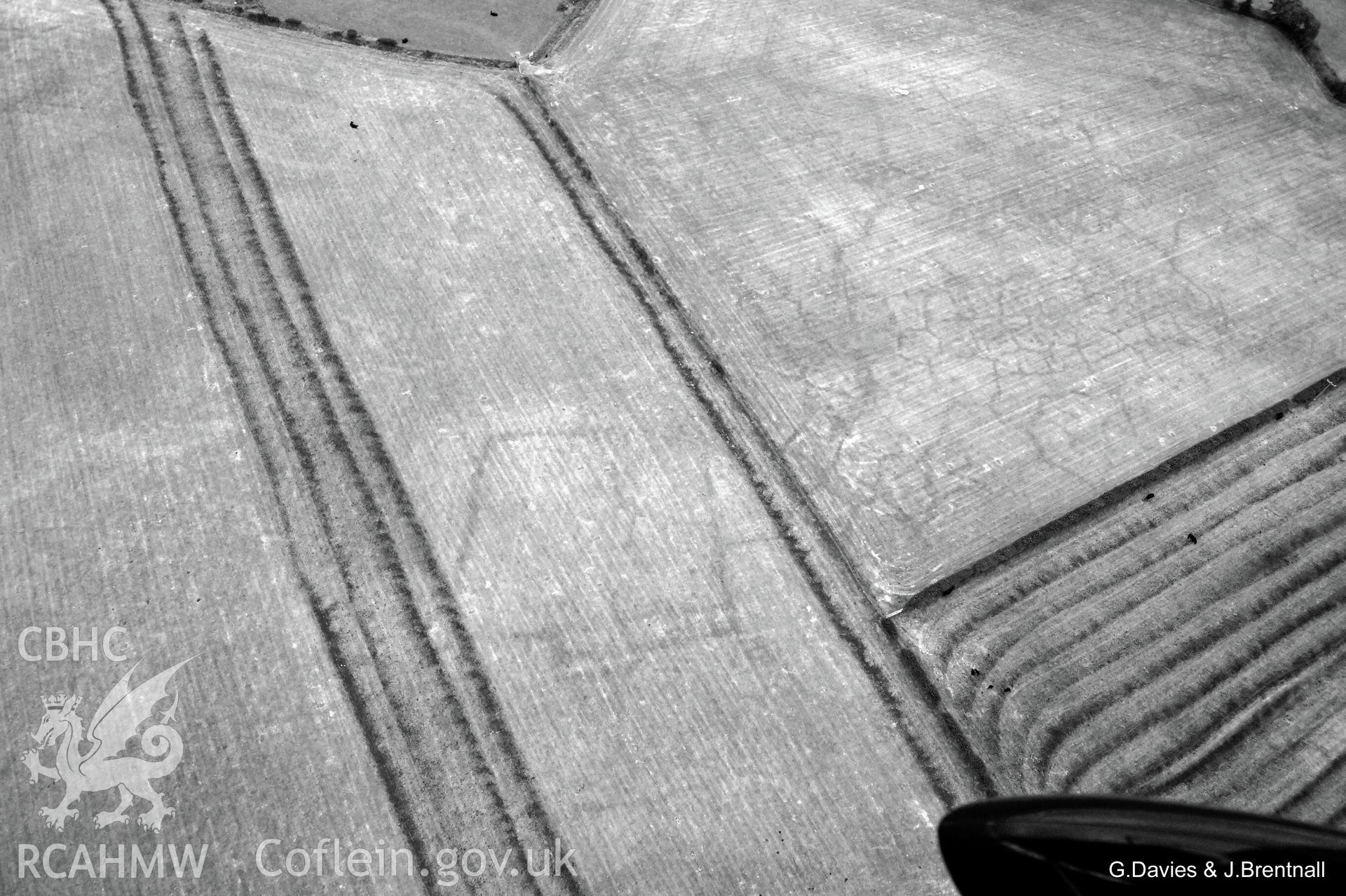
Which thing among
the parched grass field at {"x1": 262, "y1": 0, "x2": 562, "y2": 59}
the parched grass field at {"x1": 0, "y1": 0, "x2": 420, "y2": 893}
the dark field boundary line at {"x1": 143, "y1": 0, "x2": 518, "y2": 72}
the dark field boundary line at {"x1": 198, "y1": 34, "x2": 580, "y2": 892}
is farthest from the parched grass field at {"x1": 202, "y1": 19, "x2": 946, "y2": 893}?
the parched grass field at {"x1": 0, "y1": 0, "x2": 420, "y2": 893}

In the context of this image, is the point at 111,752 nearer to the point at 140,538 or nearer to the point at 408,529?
→ the point at 140,538

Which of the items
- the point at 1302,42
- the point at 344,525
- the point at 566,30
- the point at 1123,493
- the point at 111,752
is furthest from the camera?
the point at 1302,42

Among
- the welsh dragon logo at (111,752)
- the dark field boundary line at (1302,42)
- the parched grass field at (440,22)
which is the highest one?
the dark field boundary line at (1302,42)

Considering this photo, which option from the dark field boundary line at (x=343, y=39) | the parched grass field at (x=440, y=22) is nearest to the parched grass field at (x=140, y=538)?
the dark field boundary line at (x=343, y=39)

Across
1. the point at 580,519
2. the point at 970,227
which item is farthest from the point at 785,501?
the point at 970,227

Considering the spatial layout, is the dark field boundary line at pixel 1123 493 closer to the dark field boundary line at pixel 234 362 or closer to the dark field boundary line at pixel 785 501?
the dark field boundary line at pixel 785 501

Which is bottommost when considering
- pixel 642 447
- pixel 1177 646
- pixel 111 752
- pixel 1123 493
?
pixel 111 752
